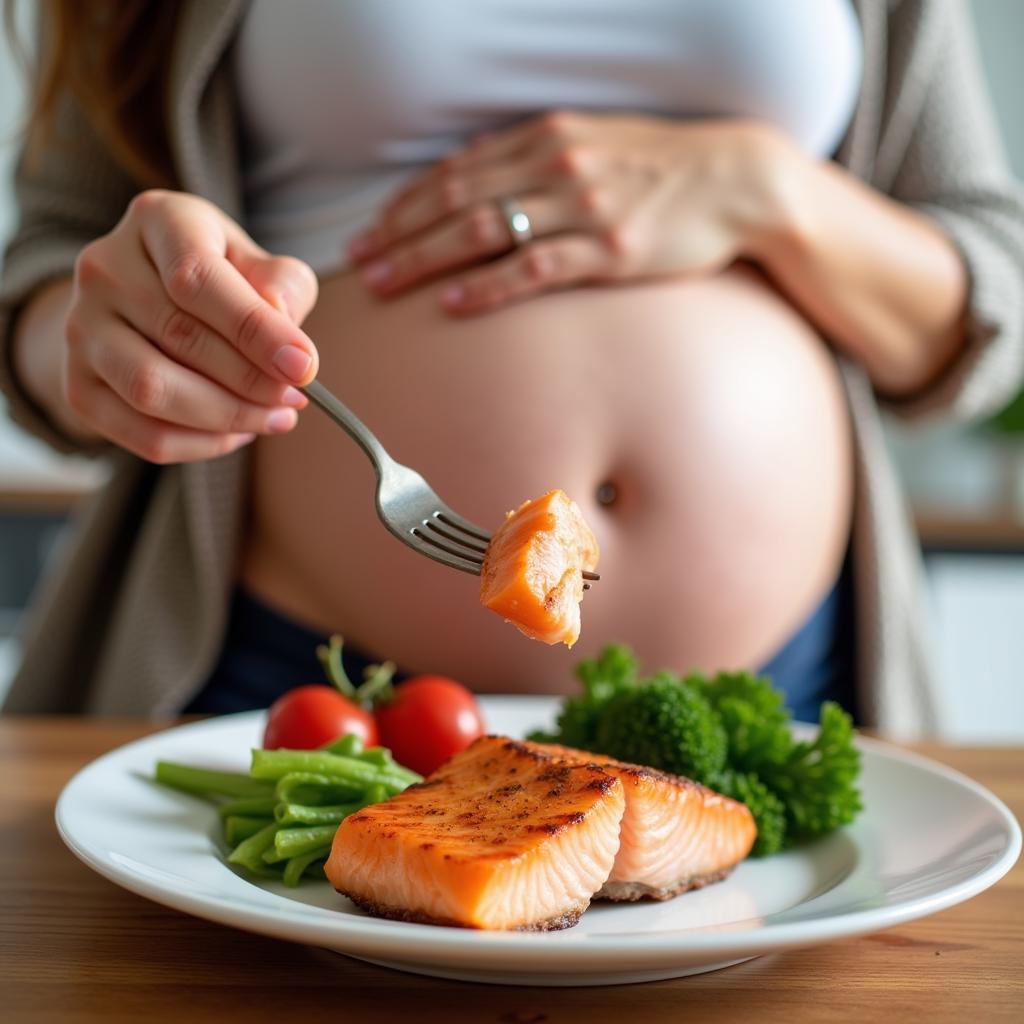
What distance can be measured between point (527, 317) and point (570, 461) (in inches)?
7.1

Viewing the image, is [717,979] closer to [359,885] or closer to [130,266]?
[359,885]

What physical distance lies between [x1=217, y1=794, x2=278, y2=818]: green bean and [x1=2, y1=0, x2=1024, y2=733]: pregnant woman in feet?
1.55

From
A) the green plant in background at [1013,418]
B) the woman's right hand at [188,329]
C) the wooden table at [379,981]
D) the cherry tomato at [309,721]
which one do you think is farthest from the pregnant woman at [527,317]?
the green plant in background at [1013,418]

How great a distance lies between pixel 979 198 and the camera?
1.74 metres

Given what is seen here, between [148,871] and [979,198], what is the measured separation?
1.51 meters

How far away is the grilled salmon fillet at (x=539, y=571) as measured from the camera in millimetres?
785

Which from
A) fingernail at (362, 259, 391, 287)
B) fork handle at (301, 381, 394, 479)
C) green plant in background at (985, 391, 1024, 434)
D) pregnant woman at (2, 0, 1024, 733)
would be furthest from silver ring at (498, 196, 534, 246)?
green plant in background at (985, 391, 1024, 434)

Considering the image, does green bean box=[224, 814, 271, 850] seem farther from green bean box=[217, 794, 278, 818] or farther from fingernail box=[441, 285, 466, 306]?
fingernail box=[441, 285, 466, 306]

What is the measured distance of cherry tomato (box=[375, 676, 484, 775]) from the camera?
119 centimetres

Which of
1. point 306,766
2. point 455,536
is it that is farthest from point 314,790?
point 455,536

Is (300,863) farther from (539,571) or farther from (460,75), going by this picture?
(460,75)

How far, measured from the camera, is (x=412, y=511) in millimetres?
879

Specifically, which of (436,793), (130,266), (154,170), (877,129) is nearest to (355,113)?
(154,170)

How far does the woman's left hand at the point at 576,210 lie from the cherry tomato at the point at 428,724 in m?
0.45
